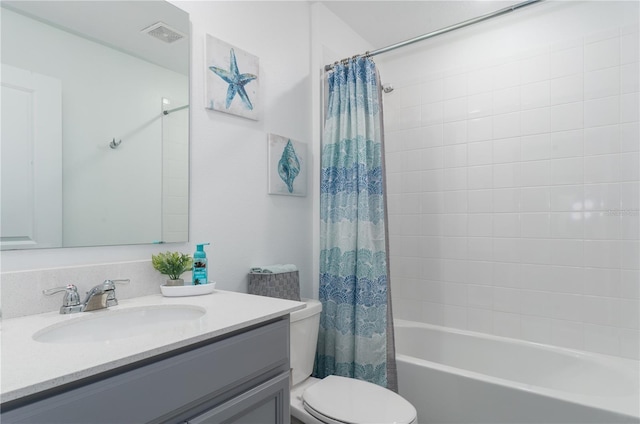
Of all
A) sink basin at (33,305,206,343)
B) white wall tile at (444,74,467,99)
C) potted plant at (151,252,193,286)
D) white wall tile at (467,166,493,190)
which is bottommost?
sink basin at (33,305,206,343)

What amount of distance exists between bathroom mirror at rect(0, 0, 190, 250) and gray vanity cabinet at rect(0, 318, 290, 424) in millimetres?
642

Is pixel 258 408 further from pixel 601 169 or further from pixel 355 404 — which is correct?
pixel 601 169

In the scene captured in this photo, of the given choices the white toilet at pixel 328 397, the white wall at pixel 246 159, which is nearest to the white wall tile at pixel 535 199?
the white wall at pixel 246 159

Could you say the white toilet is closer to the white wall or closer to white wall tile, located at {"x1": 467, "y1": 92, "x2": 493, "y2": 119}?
the white wall

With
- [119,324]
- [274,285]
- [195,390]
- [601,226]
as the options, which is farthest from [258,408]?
[601,226]

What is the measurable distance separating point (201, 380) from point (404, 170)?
7.33ft

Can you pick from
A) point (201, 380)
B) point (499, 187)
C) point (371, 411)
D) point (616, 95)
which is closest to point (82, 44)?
point (201, 380)

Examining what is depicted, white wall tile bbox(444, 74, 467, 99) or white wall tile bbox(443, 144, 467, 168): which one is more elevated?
white wall tile bbox(444, 74, 467, 99)

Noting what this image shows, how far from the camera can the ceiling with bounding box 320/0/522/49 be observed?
2348 millimetres

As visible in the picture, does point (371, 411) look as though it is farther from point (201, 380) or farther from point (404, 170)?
point (404, 170)

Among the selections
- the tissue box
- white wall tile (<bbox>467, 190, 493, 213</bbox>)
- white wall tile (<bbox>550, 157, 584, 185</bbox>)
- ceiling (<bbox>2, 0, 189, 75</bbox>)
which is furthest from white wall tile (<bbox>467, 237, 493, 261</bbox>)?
ceiling (<bbox>2, 0, 189, 75</bbox>)

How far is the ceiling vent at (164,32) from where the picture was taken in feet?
4.75

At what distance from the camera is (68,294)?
1.12 metres

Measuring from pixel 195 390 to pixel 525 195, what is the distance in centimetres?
220
